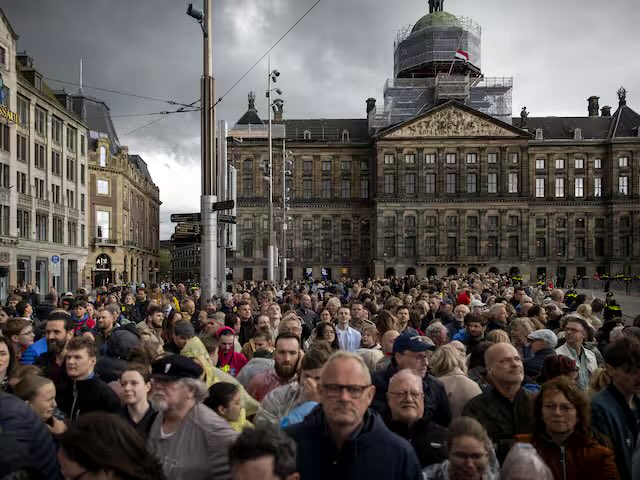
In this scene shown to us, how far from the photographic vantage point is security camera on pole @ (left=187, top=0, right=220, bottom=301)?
13.2m

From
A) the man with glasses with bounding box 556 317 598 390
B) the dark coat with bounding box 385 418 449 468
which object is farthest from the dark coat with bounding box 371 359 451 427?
the man with glasses with bounding box 556 317 598 390

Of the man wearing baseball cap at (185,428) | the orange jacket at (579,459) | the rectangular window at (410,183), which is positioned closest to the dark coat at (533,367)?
the orange jacket at (579,459)

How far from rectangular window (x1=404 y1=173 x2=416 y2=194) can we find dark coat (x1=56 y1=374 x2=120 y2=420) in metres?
65.6

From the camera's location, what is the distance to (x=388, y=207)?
69.0 m

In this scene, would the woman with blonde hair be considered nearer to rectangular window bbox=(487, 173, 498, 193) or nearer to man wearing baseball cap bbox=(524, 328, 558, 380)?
man wearing baseball cap bbox=(524, 328, 558, 380)

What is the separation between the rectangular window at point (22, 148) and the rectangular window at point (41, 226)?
3.81 metres

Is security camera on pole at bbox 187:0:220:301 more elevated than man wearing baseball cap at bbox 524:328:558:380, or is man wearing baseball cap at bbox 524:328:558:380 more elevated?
security camera on pole at bbox 187:0:220:301

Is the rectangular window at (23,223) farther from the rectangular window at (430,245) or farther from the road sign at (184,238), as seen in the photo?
the rectangular window at (430,245)

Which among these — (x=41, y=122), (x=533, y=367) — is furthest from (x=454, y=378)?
(x=41, y=122)

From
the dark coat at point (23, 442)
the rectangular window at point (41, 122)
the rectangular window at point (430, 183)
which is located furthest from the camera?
the rectangular window at point (430, 183)

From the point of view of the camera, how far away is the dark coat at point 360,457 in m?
3.30

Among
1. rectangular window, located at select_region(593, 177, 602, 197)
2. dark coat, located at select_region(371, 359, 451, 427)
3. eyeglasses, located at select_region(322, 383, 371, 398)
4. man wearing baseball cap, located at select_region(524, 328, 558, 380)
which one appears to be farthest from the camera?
rectangular window, located at select_region(593, 177, 602, 197)

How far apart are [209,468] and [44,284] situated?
39.2 m

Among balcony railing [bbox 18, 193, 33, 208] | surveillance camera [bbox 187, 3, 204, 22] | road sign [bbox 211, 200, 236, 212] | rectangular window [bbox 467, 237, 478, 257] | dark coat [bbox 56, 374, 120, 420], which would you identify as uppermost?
surveillance camera [bbox 187, 3, 204, 22]
